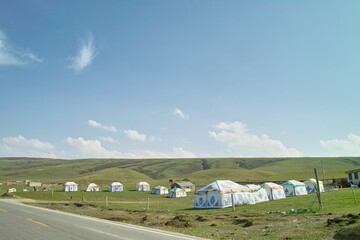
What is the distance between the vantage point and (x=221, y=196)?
1754 inches

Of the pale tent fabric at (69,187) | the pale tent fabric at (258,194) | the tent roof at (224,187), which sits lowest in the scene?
the pale tent fabric at (258,194)

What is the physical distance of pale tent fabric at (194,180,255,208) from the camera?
4472cm

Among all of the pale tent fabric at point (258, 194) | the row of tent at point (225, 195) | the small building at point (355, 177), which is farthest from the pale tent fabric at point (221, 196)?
the small building at point (355, 177)

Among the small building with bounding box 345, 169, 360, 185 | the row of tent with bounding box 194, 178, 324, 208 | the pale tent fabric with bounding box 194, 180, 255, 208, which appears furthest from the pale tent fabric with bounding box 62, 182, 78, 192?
the small building with bounding box 345, 169, 360, 185

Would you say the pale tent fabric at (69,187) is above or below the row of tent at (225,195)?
above

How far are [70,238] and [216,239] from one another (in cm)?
647

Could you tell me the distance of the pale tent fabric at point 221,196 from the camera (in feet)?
147

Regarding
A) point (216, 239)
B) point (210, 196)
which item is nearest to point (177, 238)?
point (216, 239)

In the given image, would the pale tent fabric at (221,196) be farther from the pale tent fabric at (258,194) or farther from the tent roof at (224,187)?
the pale tent fabric at (258,194)

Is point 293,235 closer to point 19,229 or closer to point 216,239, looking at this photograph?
point 216,239

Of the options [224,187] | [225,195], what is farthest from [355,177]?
[225,195]

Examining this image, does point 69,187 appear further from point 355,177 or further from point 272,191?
point 355,177

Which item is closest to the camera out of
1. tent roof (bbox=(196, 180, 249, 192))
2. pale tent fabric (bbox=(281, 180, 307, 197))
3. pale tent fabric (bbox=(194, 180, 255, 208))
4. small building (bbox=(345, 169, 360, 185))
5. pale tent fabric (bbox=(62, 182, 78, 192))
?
pale tent fabric (bbox=(194, 180, 255, 208))

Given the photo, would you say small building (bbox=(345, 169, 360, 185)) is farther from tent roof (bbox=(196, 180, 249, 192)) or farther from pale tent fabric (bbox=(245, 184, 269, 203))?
tent roof (bbox=(196, 180, 249, 192))
